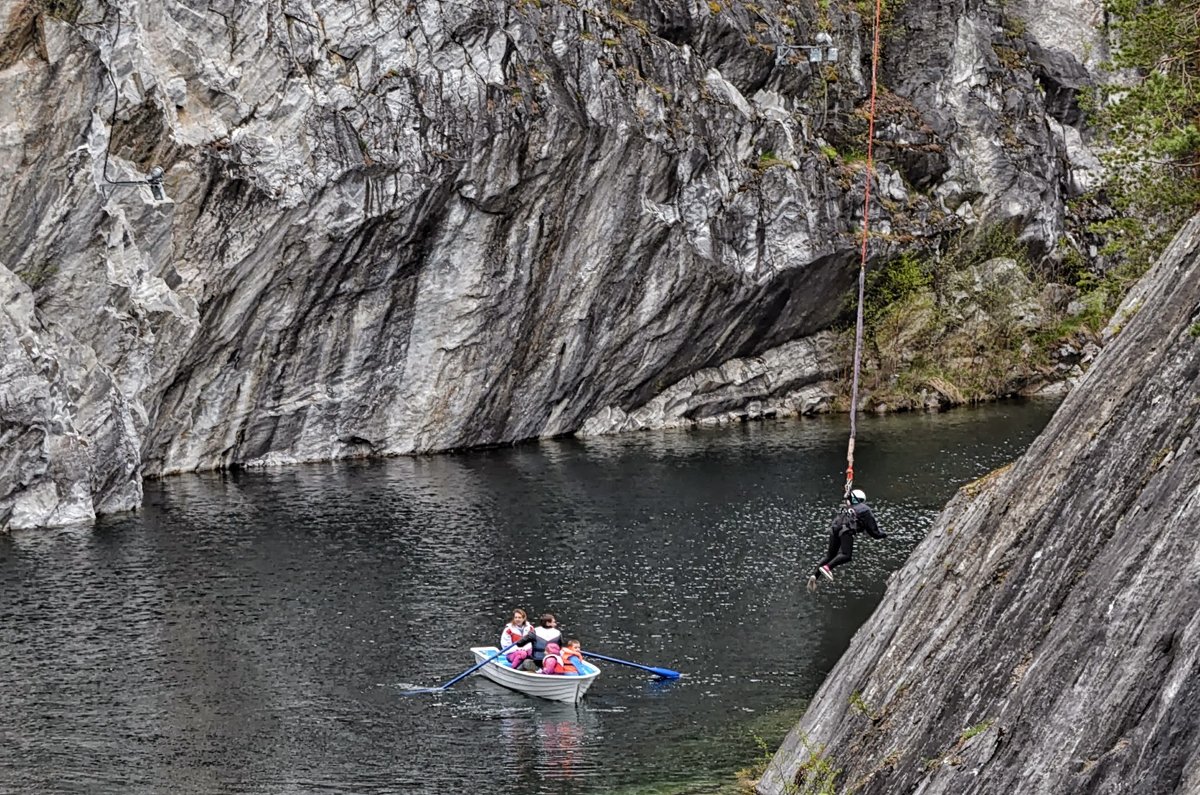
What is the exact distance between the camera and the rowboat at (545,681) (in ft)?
111

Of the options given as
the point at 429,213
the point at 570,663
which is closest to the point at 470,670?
the point at 570,663

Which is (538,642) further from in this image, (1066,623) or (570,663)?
(1066,623)

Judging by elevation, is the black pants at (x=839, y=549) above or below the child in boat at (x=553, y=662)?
above

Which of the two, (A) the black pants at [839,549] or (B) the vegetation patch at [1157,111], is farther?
(A) the black pants at [839,549]

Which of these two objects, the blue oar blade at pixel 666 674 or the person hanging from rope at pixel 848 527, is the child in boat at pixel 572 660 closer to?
the blue oar blade at pixel 666 674

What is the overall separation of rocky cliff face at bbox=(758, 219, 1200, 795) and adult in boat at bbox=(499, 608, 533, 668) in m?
11.2

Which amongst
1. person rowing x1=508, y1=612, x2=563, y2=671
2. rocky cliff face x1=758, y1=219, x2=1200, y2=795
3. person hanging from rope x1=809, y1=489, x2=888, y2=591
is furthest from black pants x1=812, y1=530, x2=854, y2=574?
rocky cliff face x1=758, y1=219, x2=1200, y2=795

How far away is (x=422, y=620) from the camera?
40.8 meters

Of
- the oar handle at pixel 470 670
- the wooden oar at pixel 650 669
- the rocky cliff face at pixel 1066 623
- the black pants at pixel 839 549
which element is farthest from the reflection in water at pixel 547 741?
the black pants at pixel 839 549

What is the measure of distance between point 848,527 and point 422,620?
13223 millimetres

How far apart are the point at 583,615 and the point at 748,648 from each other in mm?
5591

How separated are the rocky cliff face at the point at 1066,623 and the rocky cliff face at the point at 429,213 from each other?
39939mm

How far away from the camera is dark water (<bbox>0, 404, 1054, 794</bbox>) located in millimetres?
29953

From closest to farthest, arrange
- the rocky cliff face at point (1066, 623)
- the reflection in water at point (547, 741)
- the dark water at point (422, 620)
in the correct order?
1. the rocky cliff face at point (1066, 623)
2. the reflection in water at point (547, 741)
3. the dark water at point (422, 620)
